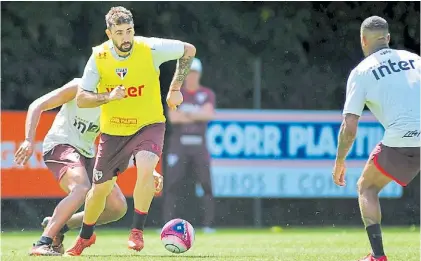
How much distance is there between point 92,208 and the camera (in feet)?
34.1

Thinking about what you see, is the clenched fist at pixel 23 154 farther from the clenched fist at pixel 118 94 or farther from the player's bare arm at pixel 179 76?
the player's bare arm at pixel 179 76

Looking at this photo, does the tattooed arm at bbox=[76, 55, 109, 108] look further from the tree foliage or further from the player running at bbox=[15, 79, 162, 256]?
the tree foliage

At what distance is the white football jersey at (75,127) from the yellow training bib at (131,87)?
738 millimetres

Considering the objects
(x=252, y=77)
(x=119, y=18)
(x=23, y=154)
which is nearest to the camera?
(x=119, y=18)

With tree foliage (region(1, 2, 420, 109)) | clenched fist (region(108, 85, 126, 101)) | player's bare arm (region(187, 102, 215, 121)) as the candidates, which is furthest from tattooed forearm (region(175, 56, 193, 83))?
tree foliage (region(1, 2, 420, 109))

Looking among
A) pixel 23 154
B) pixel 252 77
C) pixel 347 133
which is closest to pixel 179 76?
pixel 23 154

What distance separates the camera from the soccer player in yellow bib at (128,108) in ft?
32.9

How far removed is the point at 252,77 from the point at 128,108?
810cm

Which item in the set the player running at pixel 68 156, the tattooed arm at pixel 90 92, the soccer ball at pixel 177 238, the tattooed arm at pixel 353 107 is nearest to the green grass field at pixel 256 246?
the soccer ball at pixel 177 238

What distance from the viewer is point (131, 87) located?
1018 cm

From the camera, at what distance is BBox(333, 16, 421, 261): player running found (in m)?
8.91

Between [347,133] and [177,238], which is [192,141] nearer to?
[177,238]

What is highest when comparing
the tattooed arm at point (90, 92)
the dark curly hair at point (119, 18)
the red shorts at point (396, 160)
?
the dark curly hair at point (119, 18)

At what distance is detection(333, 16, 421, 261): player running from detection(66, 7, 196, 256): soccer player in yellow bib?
6.34 feet
